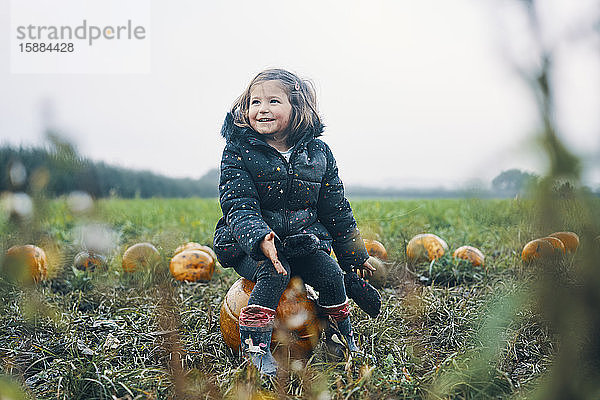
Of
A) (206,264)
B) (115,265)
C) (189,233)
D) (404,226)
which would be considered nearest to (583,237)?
(206,264)

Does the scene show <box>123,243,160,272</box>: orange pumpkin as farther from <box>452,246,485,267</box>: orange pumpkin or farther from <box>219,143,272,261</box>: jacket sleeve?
<box>452,246,485,267</box>: orange pumpkin

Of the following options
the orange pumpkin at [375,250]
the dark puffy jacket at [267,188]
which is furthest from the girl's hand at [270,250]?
the orange pumpkin at [375,250]

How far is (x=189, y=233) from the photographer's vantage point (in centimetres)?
546

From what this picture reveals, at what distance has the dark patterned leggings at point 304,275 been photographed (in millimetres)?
2332

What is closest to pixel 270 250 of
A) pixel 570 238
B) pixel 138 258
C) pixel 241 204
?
pixel 241 204

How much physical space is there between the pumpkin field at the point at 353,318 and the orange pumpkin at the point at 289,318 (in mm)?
70

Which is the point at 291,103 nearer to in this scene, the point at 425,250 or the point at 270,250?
the point at 270,250

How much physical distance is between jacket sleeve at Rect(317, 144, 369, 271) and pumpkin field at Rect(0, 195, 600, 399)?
18cm

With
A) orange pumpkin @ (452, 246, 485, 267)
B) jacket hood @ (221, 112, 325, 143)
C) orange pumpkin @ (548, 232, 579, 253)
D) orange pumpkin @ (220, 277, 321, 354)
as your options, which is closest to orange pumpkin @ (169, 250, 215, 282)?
orange pumpkin @ (220, 277, 321, 354)

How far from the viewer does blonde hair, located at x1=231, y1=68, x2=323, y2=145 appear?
2506 millimetres

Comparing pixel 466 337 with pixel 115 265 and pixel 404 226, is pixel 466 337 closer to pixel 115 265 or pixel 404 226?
pixel 404 226

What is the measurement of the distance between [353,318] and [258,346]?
939mm

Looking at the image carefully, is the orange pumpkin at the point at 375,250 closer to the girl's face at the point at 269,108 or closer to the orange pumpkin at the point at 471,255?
the orange pumpkin at the point at 471,255

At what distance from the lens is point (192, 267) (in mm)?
3990
